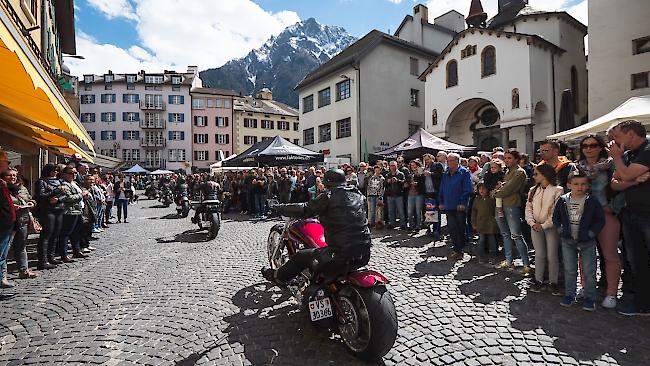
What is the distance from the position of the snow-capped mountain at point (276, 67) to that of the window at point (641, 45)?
10504cm

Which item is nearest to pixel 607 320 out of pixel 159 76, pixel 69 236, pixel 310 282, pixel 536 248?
pixel 536 248

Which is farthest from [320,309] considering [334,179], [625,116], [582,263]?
[625,116]

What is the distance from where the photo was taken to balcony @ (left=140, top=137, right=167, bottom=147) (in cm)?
5812

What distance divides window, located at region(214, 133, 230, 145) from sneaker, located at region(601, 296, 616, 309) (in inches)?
2269

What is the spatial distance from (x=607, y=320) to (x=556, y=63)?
22.7 meters

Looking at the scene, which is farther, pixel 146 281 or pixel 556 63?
pixel 556 63

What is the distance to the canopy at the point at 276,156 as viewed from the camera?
1321 cm

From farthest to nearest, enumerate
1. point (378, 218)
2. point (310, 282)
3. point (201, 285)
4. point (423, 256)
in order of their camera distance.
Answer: point (378, 218) → point (423, 256) → point (201, 285) → point (310, 282)

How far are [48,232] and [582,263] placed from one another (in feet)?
27.1

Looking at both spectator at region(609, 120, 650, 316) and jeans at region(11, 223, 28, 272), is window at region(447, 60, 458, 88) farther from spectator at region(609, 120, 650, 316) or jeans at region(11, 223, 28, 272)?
jeans at region(11, 223, 28, 272)

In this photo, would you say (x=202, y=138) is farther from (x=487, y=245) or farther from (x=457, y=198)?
(x=487, y=245)

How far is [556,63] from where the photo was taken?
21953 mm

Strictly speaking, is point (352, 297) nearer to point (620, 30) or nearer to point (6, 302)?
point (6, 302)

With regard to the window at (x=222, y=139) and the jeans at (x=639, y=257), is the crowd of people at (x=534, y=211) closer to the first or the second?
the jeans at (x=639, y=257)
